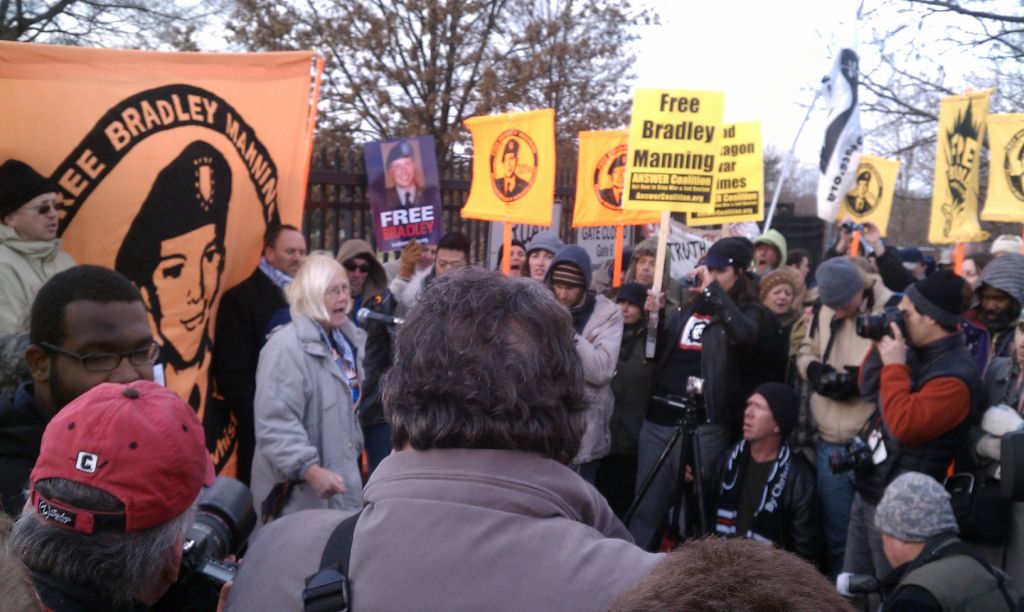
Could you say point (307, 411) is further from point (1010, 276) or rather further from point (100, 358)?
point (1010, 276)

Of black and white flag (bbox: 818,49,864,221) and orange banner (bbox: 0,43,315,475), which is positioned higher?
black and white flag (bbox: 818,49,864,221)

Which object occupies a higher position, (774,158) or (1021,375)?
(774,158)

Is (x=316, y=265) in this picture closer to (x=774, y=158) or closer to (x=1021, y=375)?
(x=1021, y=375)

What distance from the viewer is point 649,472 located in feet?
16.6

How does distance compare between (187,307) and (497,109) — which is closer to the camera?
(187,307)

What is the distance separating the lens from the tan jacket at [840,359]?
15.2 feet

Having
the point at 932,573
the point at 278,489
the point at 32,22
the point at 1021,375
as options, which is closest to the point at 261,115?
the point at 278,489

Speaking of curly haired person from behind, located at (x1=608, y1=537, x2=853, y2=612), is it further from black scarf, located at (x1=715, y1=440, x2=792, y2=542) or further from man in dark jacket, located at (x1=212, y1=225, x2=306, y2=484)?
black scarf, located at (x1=715, y1=440, x2=792, y2=542)

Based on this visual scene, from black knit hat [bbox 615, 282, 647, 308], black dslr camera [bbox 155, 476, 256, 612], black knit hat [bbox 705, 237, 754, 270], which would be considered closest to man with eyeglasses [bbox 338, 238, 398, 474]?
black knit hat [bbox 615, 282, 647, 308]

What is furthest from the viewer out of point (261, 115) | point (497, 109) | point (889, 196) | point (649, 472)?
point (497, 109)

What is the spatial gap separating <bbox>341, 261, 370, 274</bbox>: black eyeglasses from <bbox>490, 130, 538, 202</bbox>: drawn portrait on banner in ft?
4.62

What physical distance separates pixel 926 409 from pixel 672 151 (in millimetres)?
2851

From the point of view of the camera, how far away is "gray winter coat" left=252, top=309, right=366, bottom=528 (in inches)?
143

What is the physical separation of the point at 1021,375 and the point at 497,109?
489 inches
